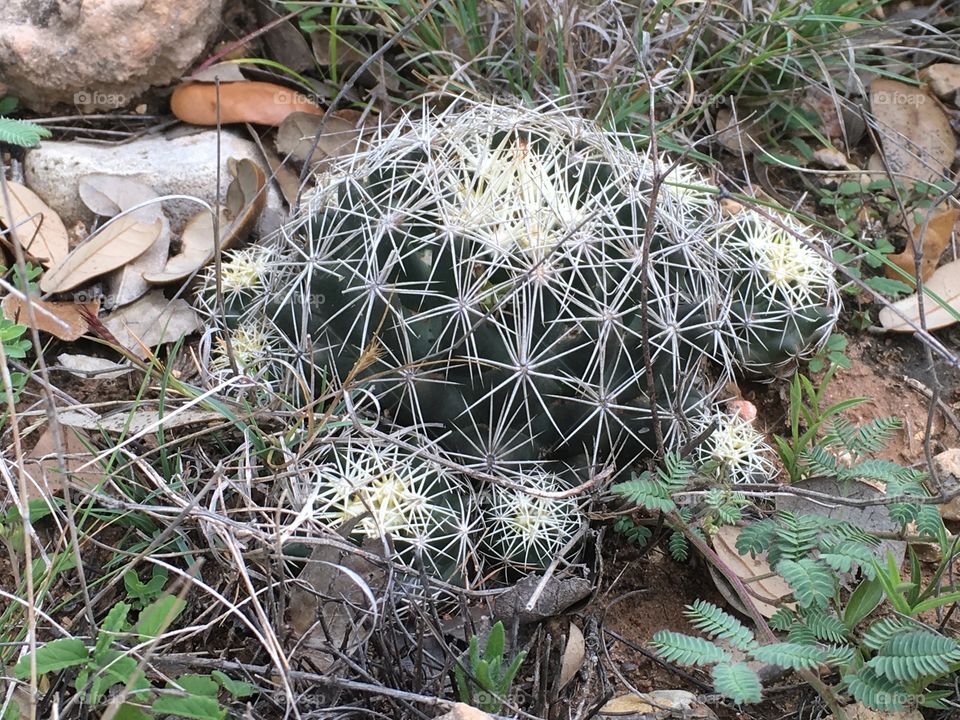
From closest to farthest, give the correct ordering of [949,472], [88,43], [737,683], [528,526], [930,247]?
[737,683] < [528,526] < [949,472] < [88,43] < [930,247]

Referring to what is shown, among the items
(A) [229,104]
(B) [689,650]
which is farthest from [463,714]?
(A) [229,104]

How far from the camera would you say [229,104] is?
9.50 feet

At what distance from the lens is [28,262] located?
2510 mm

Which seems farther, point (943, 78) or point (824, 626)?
point (943, 78)

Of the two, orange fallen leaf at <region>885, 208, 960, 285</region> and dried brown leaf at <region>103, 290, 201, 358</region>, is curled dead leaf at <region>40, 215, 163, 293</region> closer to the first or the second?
dried brown leaf at <region>103, 290, 201, 358</region>

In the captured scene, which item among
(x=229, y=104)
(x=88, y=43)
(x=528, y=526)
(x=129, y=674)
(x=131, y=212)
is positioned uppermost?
(x=88, y=43)

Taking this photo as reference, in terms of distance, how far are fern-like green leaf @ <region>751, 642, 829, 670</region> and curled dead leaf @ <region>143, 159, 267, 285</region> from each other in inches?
70.6

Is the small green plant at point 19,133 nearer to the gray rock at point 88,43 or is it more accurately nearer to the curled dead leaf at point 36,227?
the curled dead leaf at point 36,227

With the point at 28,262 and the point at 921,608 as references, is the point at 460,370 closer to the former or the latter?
the point at 921,608

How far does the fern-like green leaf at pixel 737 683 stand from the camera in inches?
58.6

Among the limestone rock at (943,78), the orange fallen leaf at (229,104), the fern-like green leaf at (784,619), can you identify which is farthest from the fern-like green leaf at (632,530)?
the limestone rock at (943,78)

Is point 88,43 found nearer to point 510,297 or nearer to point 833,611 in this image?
point 510,297

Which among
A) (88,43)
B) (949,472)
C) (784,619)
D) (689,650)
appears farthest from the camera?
(88,43)

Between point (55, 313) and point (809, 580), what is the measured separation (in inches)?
79.7
